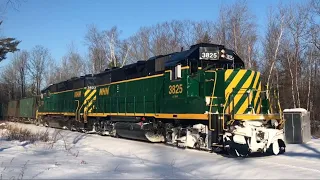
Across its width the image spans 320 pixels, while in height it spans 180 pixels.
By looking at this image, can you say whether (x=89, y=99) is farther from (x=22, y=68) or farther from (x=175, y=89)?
(x=22, y=68)

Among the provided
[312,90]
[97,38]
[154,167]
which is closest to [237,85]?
[154,167]

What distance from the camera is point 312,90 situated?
31.7 metres

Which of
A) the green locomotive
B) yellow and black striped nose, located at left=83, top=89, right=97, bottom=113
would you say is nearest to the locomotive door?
the green locomotive

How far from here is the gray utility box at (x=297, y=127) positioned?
12.2 metres

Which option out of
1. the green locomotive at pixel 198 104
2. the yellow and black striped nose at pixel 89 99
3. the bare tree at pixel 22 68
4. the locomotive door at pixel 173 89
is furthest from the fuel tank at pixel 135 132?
the bare tree at pixel 22 68

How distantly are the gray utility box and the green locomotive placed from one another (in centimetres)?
203

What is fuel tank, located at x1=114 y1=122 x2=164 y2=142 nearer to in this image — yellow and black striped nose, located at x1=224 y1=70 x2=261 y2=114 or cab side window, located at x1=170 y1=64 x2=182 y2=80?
cab side window, located at x1=170 y1=64 x2=182 y2=80

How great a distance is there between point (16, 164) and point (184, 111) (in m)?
5.61

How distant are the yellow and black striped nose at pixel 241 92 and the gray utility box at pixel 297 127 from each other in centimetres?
232

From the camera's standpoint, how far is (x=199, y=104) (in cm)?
1077

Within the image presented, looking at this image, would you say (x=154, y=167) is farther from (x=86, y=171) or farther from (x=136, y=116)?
(x=136, y=116)

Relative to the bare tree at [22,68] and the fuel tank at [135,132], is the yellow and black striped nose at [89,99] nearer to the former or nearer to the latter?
the fuel tank at [135,132]

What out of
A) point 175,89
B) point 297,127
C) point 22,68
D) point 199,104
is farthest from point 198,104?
point 22,68

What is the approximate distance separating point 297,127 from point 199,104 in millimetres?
4117
